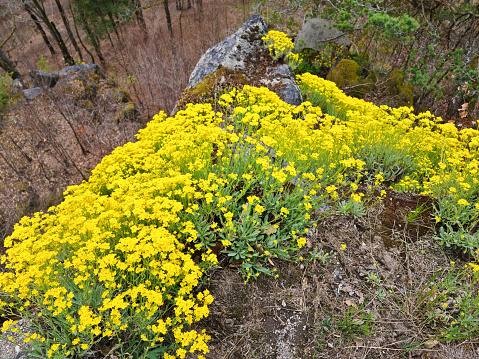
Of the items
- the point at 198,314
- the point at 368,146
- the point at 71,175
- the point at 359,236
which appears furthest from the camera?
the point at 71,175

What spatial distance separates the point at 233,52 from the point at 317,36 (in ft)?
15.8

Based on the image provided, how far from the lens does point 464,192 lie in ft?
12.1

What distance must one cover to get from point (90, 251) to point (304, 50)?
32.8ft

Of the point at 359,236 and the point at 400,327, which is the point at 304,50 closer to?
the point at 359,236

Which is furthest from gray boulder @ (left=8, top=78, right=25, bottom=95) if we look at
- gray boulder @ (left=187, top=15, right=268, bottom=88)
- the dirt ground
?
the dirt ground

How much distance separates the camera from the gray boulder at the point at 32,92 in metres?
11.0

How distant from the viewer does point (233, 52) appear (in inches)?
266

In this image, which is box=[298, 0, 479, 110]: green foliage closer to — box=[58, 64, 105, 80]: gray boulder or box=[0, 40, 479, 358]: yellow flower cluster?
box=[0, 40, 479, 358]: yellow flower cluster

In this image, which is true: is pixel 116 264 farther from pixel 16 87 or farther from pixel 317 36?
pixel 16 87

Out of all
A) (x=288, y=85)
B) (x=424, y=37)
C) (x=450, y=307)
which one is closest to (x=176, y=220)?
(x=450, y=307)

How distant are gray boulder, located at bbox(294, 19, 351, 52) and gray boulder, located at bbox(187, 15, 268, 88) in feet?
10.1

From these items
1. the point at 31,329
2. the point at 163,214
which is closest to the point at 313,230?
the point at 163,214

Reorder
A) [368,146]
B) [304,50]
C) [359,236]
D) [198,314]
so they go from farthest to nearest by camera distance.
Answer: [304,50]
[368,146]
[359,236]
[198,314]

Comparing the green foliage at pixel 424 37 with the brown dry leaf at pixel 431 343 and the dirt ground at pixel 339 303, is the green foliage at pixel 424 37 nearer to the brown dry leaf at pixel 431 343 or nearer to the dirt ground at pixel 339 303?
the dirt ground at pixel 339 303
